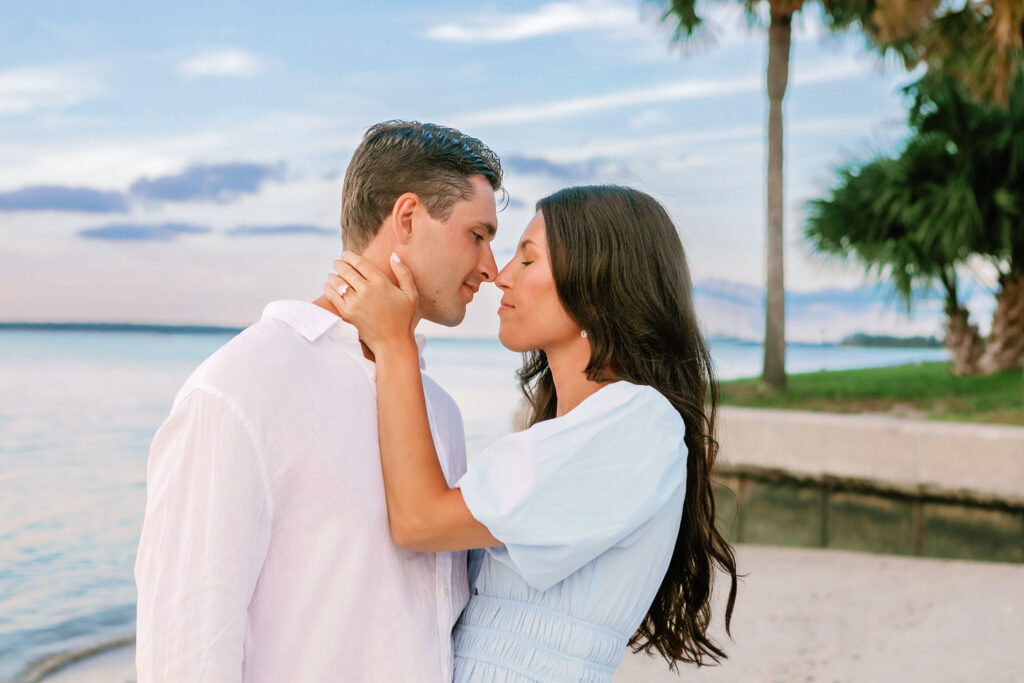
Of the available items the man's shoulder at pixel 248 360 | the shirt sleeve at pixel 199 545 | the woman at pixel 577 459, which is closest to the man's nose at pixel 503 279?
the woman at pixel 577 459

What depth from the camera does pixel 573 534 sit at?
5.98 feet

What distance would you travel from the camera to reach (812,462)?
718 cm

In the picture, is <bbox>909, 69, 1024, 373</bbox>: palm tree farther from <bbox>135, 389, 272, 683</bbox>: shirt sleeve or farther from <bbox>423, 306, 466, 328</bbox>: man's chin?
<bbox>135, 389, 272, 683</bbox>: shirt sleeve

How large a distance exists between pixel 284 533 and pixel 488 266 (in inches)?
34.0

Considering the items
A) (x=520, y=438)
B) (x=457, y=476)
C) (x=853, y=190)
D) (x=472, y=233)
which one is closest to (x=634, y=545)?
(x=520, y=438)

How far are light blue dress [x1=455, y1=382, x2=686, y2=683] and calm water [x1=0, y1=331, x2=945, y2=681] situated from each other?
0.61m

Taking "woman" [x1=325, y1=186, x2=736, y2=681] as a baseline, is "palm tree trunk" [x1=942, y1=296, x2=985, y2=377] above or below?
below

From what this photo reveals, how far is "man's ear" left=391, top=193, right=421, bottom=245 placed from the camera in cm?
207

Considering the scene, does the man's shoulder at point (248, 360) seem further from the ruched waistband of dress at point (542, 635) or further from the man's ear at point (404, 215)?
the ruched waistband of dress at point (542, 635)

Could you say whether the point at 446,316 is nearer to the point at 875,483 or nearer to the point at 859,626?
the point at 859,626

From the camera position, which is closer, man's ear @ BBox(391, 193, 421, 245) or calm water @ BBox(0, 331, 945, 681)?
man's ear @ BBox(391, 193, 421, 245)

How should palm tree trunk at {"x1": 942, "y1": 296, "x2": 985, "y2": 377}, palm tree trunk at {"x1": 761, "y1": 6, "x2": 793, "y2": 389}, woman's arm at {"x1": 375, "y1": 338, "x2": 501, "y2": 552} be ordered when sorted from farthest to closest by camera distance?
palm tree trunk at {"x1": 942, "y1": 296, "x2": 985, "y2": 377}
palm tree trunk at {"x1": 761, "y1": 6, "x2": 793, "y2": 389}
woman's arm at {"x1": 375, "y1": 338, "x2": 501, "y2": 552}

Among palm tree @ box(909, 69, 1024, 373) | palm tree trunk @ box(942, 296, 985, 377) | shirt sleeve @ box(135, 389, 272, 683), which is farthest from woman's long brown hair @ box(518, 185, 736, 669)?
palm tree trunk @ box(942, 296, 985, 377)

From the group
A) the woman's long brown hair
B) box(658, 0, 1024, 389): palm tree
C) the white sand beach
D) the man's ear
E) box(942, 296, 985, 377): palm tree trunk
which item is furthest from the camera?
box(942, 296, 985, 377): palm tree trunk
